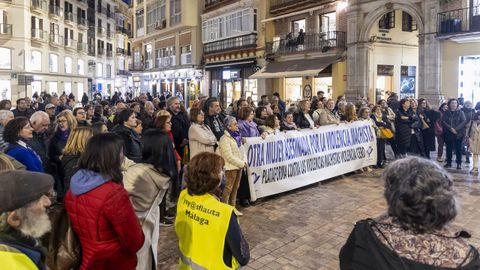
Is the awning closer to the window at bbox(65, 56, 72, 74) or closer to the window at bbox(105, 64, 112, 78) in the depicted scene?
the window at bbox(65, 56, 72, 74)

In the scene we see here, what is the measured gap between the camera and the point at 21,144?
4824 millimetres

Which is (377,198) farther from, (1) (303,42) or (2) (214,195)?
(1) (303,42)

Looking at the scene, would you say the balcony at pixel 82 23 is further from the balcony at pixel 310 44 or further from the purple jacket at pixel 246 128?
the purple jacket at pixel 246 128

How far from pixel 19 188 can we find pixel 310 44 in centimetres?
2332

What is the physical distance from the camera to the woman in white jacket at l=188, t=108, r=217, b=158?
6907 millimetres

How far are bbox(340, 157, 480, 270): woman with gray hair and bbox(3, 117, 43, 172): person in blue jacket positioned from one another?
13.0ft

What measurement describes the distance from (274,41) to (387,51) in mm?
7477

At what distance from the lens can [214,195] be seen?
3131mm

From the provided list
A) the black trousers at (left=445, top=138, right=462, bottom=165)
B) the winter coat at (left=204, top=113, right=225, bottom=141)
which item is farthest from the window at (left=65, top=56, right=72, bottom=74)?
the black trousers at (left=445, top=138, right=462, bottom=165)

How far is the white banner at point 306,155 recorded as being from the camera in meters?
7.65

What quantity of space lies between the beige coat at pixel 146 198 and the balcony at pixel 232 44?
24903mm

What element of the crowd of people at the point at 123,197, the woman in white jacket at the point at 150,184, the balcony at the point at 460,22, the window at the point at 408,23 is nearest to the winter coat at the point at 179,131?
the crowd of people at the point at 123,197

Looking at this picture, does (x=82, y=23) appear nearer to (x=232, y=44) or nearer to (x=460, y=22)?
(x=232, y=44)

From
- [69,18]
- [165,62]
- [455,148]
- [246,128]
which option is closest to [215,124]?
[246,128]
